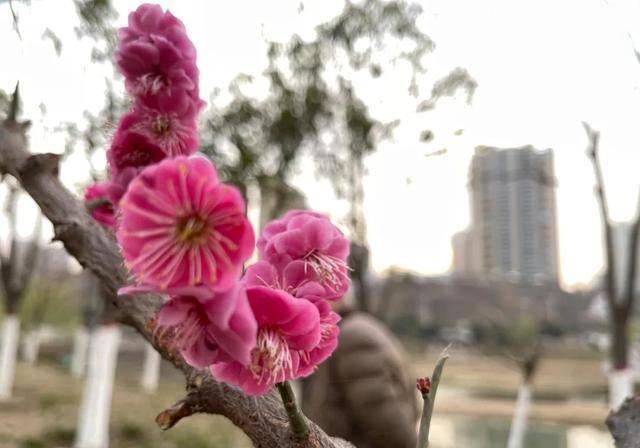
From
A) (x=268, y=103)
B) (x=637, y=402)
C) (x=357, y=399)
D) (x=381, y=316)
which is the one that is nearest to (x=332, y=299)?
(x=637, y=402)

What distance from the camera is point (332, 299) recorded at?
838 mm

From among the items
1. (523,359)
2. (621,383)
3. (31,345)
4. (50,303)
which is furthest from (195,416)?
(31,345)

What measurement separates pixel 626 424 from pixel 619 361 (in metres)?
5.36

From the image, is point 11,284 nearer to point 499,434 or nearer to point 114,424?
point 114,424

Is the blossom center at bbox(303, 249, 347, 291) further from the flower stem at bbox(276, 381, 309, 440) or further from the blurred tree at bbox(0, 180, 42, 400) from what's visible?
the blurred tree at bbox(0, 180, 42, 400)

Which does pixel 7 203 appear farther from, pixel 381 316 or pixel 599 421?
pixel 599 421

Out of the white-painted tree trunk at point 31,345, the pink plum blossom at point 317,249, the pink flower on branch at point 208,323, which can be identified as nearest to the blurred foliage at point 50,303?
the white-painted tree trunk at point 31,345

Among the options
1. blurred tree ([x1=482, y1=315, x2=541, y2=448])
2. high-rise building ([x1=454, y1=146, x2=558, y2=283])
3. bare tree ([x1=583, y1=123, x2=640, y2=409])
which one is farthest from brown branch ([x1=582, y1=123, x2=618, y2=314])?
high-rise building ([x1=454, y1=146, x2=558, y2=283])

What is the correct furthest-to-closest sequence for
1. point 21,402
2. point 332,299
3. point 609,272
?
point 21,402 → point 609,272 → point 332,299

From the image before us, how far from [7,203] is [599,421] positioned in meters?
13.1

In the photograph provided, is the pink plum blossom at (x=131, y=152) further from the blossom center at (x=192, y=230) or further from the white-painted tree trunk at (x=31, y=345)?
the white-painted tree trunk at (x=31, y=345)

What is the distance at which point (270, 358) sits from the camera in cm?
69

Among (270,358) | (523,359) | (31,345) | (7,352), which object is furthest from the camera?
(31,345)

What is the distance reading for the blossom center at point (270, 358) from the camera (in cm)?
69
